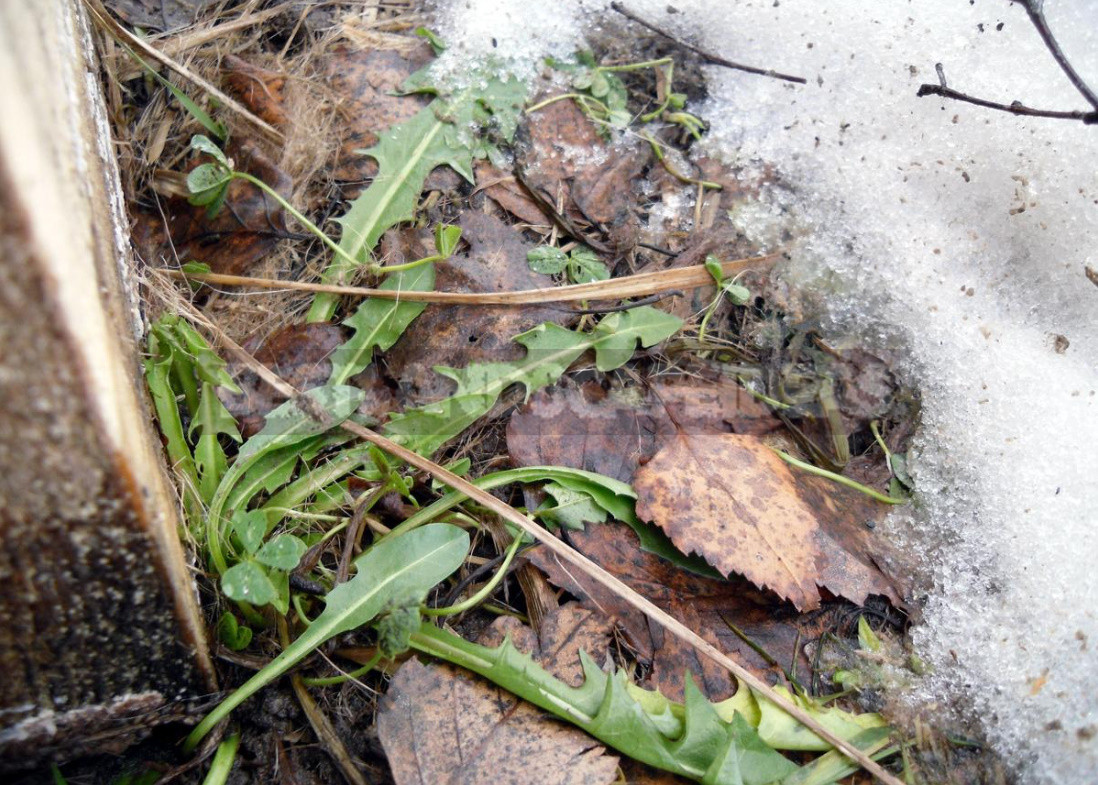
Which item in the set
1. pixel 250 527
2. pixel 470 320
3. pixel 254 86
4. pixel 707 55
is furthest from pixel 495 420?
pixel 707 55

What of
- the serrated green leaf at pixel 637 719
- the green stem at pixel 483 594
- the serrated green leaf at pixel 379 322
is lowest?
the serrated green leaf at pixel 637 719

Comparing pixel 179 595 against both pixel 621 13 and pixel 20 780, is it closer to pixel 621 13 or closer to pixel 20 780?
pixel 20 780

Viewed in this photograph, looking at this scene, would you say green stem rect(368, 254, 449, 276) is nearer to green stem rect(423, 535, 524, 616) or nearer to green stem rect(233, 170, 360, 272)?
green stem rect(233, 170, 360, 272)

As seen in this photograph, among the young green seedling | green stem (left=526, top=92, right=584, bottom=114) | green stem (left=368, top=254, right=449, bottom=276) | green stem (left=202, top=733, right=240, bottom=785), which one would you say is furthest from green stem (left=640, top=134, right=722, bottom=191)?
green stem (left=202, top=733, right=240, bottom=785)

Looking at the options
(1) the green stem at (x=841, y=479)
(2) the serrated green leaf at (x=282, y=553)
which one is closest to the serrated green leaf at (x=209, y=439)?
(2) the serrated green leaf at (x=282, y=553)

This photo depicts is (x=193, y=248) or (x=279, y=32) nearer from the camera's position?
(x=193, y=248)

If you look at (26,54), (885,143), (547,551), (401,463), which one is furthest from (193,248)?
(885,143)

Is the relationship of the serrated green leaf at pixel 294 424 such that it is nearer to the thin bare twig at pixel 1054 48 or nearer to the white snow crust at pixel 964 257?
the white snow crust at pixel 964 257
